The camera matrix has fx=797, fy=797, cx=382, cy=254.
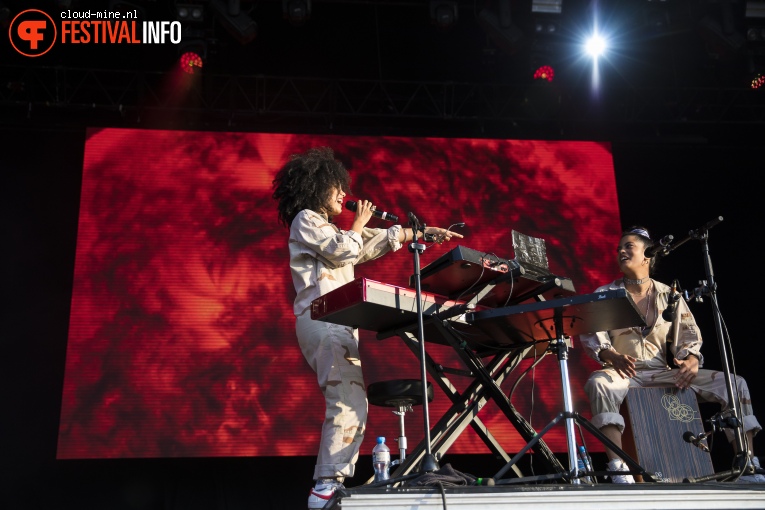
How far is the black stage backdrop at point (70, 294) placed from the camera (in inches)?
202

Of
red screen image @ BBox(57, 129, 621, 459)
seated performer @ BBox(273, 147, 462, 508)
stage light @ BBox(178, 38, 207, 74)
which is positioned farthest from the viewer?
stage light @ BBox(178, 38, 207, 74)

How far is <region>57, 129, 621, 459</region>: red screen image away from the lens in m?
5.09

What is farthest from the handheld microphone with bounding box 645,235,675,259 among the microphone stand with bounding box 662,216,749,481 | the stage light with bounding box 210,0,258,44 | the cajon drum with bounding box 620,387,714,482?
the stage light with bounding box 210,0,258,44

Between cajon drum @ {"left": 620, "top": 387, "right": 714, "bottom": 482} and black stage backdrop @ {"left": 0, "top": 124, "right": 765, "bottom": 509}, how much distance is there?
2027mm

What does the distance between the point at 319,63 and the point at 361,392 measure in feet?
12.2

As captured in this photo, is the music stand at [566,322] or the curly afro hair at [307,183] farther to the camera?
the curly afro hair at [307,183]

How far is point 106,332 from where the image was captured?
524cm

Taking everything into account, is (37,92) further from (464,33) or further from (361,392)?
(361,392)

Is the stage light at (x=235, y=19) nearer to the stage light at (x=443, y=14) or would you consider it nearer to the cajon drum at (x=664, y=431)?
the stage light at (x=443, y=14)

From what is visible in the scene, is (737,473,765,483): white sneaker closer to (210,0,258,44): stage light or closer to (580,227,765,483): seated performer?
(580,227,765,483): seated performer

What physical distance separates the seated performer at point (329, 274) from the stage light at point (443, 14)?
2.06 metres

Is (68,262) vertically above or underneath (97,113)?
underneath

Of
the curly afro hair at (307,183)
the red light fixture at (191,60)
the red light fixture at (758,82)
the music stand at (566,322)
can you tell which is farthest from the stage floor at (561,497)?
the red light fixture at (758,82)

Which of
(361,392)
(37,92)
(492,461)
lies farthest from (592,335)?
(37,92)
